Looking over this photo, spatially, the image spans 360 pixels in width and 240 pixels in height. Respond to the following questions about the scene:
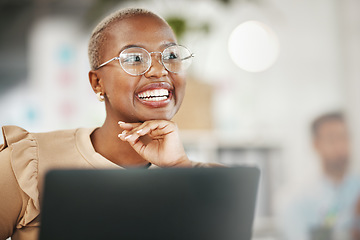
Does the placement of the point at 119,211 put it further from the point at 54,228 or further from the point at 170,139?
the point at 170,139

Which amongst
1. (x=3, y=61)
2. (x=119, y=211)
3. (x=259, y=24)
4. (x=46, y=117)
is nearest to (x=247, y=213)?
(x=119, y=211)

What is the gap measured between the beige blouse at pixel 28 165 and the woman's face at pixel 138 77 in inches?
5.1

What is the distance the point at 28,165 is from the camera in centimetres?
100

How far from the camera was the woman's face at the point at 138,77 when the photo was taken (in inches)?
40.3

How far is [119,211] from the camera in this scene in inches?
28.3

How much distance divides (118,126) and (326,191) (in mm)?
2111

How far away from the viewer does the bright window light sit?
384 cm

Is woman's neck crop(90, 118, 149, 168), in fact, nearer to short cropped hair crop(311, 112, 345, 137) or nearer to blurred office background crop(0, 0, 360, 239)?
short cropped hair crop(311, 112, 345, 137)

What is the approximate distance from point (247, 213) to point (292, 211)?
83.8 inches

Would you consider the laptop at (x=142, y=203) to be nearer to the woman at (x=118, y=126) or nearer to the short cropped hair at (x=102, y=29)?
the woman at (x=118, y=126)

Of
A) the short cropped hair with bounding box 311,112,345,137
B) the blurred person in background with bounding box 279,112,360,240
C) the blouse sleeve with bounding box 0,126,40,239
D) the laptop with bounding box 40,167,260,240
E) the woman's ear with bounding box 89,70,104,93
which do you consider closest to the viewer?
the laptop with bounding box 40,167,260,240

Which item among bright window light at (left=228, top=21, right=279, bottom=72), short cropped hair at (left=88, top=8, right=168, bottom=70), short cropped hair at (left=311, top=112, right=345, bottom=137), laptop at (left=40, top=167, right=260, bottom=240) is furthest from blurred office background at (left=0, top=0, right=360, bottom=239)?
A: laptop at (left=40, top=167, right=260, bottom=240)

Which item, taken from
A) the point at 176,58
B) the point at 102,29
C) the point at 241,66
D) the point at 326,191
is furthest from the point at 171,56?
the point at 241,66

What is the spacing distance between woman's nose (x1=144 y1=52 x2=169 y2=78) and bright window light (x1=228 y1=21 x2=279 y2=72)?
2878 millimetres
